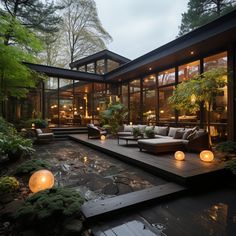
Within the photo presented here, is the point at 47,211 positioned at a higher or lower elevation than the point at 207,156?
lower

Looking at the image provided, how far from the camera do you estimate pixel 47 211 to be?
2.01m

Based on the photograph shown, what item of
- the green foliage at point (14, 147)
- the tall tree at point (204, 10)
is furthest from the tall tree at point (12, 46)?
the tall tree at point (204, 10)

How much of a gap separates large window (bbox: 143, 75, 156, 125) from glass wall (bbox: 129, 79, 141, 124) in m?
0.54

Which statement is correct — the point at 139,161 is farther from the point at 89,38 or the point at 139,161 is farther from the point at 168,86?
the point at 89,38

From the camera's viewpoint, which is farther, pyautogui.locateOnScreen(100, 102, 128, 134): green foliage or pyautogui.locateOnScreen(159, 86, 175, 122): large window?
pyautogui.locateOnScreen(100, 102, 128, 134): green foliage

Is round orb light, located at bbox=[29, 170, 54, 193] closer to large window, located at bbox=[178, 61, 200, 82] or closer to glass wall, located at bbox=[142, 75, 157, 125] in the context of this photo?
large window, located at bbox=[178, 61, 200, 82]

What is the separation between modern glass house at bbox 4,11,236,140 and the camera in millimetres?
6027

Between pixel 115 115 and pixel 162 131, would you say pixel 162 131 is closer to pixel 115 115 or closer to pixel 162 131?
pixel 162 131

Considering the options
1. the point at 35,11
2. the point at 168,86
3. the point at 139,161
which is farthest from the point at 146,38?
the point at 139,161

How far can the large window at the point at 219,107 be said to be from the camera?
6454 millimetres

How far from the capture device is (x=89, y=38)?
16984mm

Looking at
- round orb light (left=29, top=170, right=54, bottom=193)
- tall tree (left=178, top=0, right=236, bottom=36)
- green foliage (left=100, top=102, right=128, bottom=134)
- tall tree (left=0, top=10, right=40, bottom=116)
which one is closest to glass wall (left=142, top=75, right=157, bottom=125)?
green foliage (left=100, top=102, right=128, bottom=134)

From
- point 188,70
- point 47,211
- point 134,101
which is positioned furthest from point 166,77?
point 47,211

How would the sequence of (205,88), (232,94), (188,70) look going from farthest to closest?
1. (188,70)
2. (232,94)
3. (205,88)
